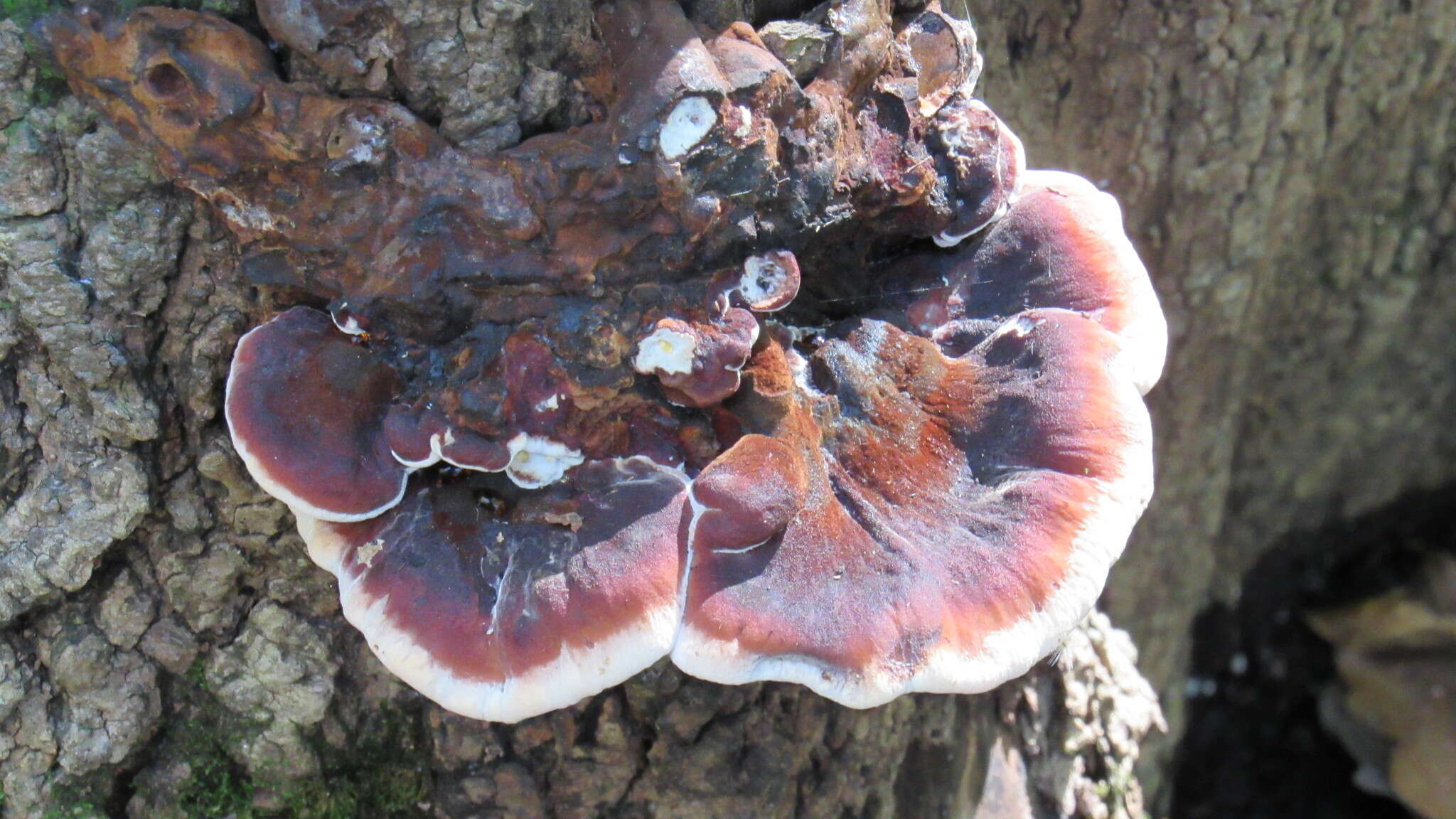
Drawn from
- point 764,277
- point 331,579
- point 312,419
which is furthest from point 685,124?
point 331,579

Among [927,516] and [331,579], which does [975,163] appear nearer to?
[927,516]

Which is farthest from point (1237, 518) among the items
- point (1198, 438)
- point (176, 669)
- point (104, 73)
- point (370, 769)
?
point (104, 73)

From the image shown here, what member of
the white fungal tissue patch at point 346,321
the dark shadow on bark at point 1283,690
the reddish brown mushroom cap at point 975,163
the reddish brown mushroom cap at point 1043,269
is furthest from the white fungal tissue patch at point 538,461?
the dark shadow on bark at point 1283,690

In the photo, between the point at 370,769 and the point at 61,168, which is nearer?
the point at 61,168

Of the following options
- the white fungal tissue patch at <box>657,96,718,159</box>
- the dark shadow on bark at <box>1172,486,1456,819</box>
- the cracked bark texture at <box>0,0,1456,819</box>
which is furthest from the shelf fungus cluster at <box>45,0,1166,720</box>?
the dark shadow on bark at <box>1172,486,1456,819</box>

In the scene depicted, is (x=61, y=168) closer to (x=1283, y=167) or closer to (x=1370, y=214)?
(x=1283, y=167)

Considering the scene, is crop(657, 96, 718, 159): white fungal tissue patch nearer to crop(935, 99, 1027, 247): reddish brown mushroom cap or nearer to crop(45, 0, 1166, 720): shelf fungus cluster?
crop(45, 0, 1166, 720): shelf fungus cluster

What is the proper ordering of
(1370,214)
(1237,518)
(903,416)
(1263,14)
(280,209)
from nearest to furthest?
(280,209) → (903,416) → (1263,14) → (1370,214) → (1237,518)
